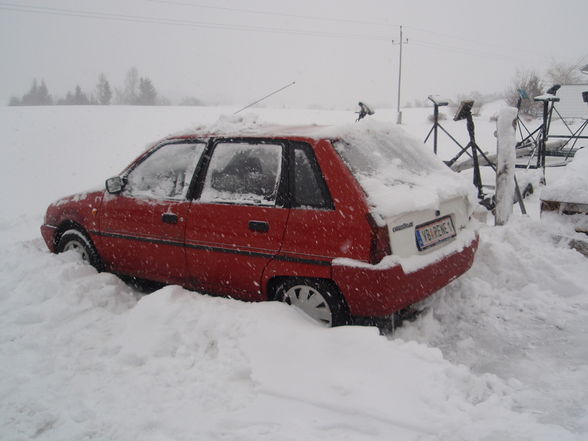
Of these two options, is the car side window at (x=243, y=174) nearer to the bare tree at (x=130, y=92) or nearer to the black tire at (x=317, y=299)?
the black tire at (x=317, y=299)

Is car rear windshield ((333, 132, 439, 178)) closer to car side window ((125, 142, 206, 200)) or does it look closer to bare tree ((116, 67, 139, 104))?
car side window ((125, 142, 206, 200))

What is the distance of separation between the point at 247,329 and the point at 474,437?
1561 millimetres

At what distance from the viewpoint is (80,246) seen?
4824 mm

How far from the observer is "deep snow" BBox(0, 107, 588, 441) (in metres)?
2.33

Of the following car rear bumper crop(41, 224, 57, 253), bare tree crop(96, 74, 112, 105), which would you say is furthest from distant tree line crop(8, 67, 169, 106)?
car rear bumper crop(41, 224, 57, 253)

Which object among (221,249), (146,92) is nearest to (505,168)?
(221,249)

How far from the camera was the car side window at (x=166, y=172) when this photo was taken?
402cm

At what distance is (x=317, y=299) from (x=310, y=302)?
7 cm

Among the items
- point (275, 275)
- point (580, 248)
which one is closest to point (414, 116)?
point (580, 248)

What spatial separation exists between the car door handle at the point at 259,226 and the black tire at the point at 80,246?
6.77 feet

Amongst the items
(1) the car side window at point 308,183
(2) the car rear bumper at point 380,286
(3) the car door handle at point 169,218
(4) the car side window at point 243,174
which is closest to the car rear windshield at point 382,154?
(1) the car side window at point 308,183

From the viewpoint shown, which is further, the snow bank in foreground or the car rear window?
the car rear window

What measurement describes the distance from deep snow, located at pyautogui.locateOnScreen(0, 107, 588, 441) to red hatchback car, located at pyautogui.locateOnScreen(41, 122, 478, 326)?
0.93 feet

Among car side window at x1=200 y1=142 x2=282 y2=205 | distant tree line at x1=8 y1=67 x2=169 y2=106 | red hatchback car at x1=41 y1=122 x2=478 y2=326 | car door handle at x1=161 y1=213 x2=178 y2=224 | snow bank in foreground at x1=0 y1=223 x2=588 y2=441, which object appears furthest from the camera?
distant tree line at x1=8 y1=67 x2=169 y2=106
